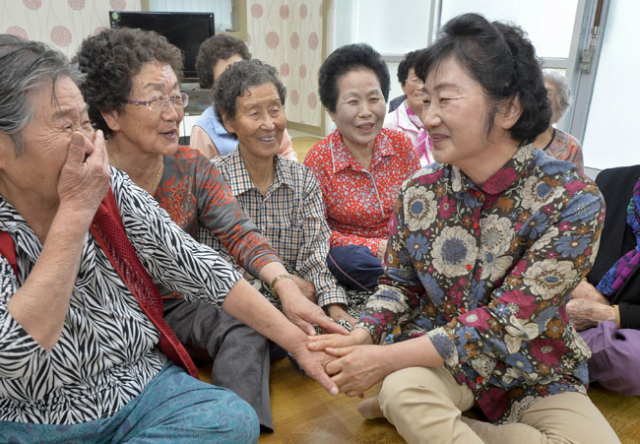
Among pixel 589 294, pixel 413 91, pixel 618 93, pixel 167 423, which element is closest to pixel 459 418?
pixel 167 423

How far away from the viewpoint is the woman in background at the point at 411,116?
2.71m

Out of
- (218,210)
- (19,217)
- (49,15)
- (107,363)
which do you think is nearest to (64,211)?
(19,217)

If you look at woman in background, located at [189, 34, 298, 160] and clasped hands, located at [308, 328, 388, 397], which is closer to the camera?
clasped hands, located at [308, 328, 388, 397]

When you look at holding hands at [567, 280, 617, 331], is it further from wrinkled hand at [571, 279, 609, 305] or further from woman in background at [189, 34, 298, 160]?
woman in background at [189, 34, 298, 160]

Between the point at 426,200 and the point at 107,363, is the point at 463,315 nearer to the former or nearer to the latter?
the point at 426,200

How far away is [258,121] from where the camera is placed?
2.05m

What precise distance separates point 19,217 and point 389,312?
103 centimetres

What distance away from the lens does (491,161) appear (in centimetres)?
132

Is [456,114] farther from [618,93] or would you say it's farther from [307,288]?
[618,93]

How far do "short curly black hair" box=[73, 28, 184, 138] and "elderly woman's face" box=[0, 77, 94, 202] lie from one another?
0.61m

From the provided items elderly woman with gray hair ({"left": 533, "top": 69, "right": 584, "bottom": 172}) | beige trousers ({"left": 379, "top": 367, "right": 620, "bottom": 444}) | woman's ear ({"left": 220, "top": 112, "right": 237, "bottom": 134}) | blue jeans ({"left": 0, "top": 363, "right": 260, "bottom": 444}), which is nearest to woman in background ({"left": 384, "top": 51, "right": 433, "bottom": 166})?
elderly woman with gray hair ({"left": 533, "top": 69, "right": 584, "bottom": 172})

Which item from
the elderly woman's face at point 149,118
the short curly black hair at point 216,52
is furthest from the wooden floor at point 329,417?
the short curly black hair at point 216,52

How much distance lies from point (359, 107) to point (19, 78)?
1558 mm

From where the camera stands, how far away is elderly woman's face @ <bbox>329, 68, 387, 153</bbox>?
230 cm
